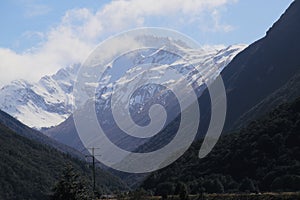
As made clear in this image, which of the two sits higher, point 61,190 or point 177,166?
point 177,166

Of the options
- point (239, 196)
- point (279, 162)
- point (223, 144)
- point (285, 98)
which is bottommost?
point (239, 196)

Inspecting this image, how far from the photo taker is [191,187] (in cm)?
10844

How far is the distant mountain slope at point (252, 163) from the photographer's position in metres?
96.8

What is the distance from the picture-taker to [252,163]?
357 feet

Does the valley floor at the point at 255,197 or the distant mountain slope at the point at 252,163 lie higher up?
the distant mountain slope at the point at 252,163

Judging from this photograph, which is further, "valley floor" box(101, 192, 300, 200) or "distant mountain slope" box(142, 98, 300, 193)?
"distant mountain slope" box(142, 98, 300, 193)

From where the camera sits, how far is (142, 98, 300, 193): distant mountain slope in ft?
317

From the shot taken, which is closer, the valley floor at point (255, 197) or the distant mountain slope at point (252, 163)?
the valley floor at point (255, 197)

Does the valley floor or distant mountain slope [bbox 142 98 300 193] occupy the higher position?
distant mountain slope [bbox 142 98 300 193]

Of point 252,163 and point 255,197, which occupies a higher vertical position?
point 252,163

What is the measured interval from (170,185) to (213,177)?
10.3 metres

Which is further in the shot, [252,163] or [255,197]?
[252,163]

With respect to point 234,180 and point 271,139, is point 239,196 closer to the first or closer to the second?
point 234,180

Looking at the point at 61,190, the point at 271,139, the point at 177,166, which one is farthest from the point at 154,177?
the point at 61,190
